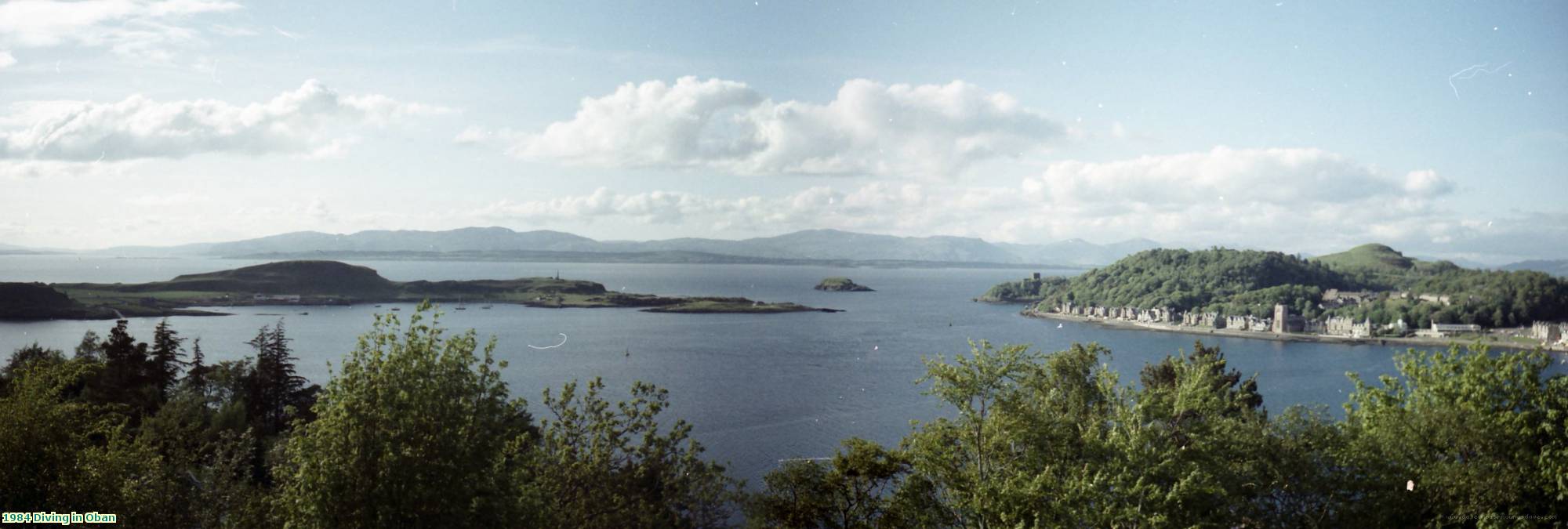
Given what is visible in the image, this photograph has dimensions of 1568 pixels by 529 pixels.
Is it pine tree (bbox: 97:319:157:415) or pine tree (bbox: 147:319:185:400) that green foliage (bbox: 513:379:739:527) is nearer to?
pine tree (bbox: 97:319:157:415)

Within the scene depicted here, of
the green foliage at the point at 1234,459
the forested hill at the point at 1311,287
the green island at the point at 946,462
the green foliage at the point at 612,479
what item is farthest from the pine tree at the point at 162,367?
the forested hill at the point at 1311,287

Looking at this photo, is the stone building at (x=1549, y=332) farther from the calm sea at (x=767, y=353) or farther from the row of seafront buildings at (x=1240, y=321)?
the calm sea at (x=767, y=353)

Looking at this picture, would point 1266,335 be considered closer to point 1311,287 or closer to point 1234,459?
point 1311,287

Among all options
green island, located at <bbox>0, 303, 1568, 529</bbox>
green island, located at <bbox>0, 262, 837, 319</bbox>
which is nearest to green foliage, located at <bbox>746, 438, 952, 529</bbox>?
green island, located at <bbox>0, 303, 1568, 529</bbox>

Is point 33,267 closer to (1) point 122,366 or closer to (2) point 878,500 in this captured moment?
(1) point 122,366

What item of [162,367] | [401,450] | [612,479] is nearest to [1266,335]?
[612,479]
